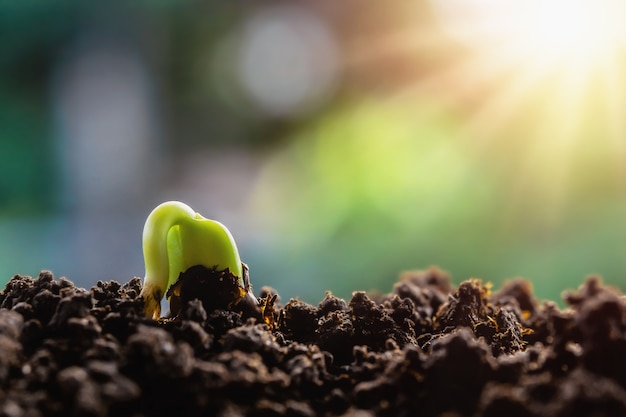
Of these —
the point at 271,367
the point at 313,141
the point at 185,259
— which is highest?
the point at 313,141

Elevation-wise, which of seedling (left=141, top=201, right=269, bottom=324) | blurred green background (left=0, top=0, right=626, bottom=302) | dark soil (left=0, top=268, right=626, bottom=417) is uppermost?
blurred green background (left=0, top=0, right=626, bottom=302)

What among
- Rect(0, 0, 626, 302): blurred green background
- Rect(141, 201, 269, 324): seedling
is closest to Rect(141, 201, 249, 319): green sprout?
Rect(141, 201, 269, 324): seedling

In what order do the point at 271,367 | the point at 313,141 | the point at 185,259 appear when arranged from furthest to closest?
the point at 313,141, the point at 185,259, the point at 271,367

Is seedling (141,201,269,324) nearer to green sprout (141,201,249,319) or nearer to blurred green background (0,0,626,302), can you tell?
green sprout (141,201,249,319)

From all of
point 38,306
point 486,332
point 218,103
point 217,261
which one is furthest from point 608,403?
point 218,103

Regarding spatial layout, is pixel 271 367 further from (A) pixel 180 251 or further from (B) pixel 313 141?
(B) pixel 313 141

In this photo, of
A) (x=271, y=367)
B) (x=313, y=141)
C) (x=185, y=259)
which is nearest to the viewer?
(x=271, y=367)

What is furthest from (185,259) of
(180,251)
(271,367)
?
(271,367)

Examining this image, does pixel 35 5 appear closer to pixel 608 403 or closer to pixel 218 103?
pixel 218 103
